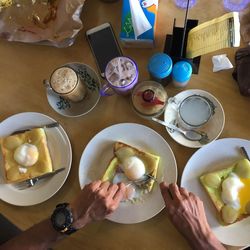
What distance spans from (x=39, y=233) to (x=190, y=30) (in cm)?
71

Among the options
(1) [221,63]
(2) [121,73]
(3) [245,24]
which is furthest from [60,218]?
(3) [245,24]

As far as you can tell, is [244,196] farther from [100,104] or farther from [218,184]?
[100,104]

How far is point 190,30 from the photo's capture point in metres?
1.04

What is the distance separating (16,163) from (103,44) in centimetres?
45

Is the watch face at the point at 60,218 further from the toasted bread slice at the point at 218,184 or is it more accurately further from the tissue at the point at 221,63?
the tissue at the point at 221,63

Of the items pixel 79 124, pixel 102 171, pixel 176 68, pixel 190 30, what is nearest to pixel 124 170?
pixel 102 171

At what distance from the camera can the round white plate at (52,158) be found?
1.07 meters

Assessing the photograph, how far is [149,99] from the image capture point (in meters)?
1.02

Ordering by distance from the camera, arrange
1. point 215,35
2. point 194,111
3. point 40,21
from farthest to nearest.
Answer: point 40,21
point 194,111
point 215,35

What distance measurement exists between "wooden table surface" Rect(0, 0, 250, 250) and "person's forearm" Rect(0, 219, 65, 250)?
40 millimetres

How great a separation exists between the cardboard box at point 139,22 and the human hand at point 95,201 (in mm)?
421

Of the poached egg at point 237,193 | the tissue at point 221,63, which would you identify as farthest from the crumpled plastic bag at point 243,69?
the poached egg at point 237,193

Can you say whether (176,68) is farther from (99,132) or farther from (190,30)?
(99,132)

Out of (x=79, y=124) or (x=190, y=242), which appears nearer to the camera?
(x=190, y=242)
